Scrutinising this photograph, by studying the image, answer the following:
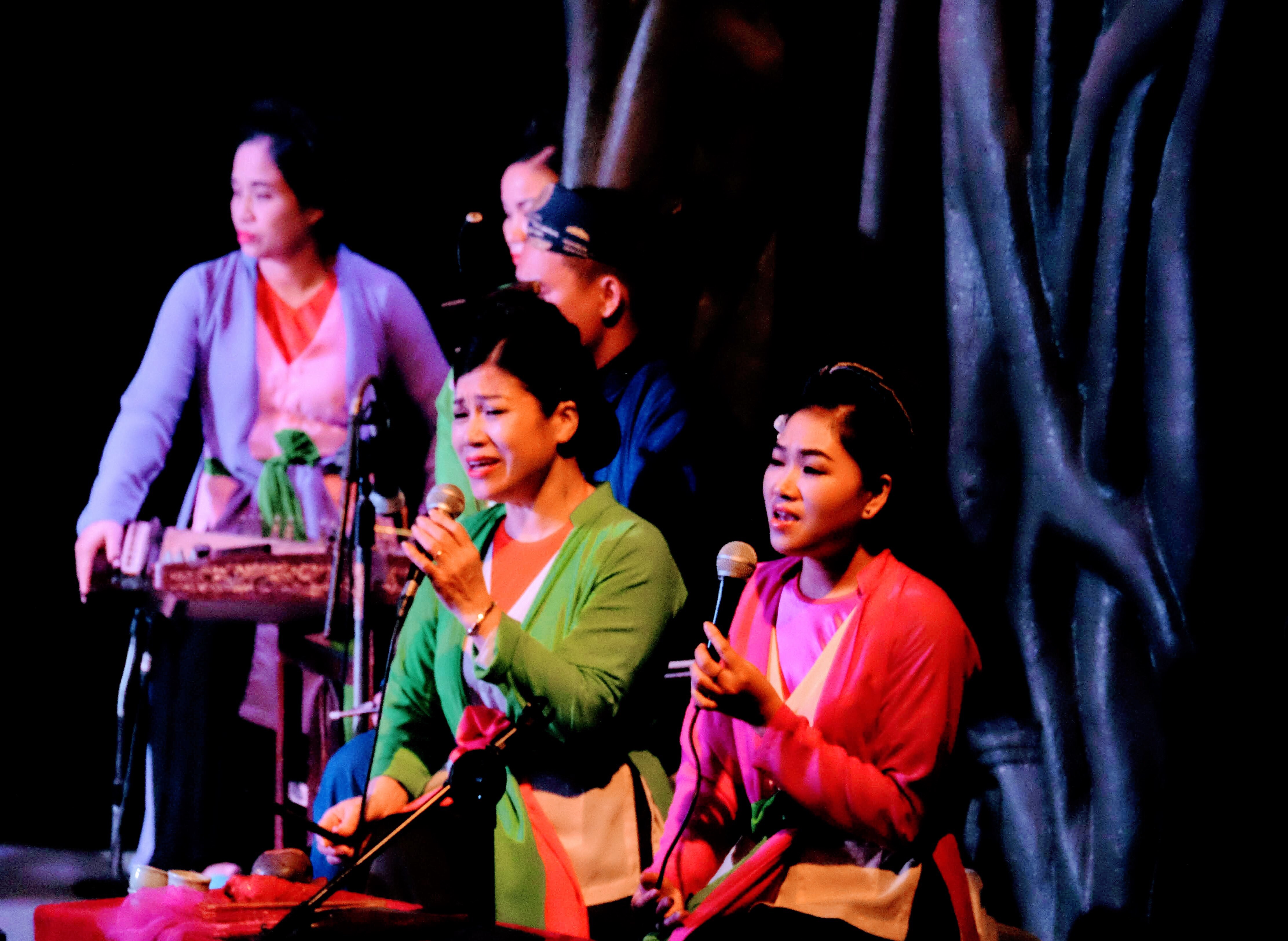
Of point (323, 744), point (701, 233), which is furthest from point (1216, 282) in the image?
point (323, 744)

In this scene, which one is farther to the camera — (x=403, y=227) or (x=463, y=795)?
(x=403, y=227)

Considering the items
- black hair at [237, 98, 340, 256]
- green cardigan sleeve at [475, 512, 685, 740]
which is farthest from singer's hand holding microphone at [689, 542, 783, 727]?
black hair at [237, 98, 340, 256]

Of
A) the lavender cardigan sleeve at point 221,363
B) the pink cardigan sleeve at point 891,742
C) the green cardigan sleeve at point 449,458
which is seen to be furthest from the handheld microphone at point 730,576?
the lavender cardigan sleeve at point 221,363

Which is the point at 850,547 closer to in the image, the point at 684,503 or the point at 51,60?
the point at 684,503

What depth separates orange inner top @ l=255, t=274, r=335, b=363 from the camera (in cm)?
439

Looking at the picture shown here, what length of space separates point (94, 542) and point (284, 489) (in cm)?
69

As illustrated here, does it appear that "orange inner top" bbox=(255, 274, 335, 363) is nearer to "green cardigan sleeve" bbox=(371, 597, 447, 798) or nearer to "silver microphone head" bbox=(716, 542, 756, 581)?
"green cardigan sleeve" bbox=(371, 597, 447, 798)

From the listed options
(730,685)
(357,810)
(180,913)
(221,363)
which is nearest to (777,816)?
(730,685)

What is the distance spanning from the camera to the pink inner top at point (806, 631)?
2188 mm

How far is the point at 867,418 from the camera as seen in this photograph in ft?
7.24

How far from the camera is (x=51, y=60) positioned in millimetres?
4570

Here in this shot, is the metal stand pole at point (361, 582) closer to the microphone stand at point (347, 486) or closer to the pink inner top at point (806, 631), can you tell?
the microphone stand at point (347, 486)

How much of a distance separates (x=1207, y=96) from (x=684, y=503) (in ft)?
5.06

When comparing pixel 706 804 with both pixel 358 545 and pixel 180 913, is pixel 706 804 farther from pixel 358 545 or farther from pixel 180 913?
pixel 358 545
